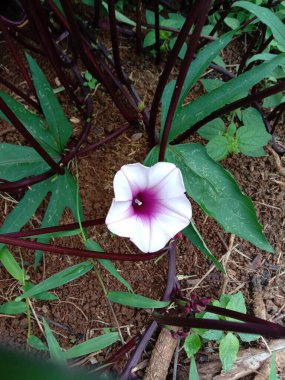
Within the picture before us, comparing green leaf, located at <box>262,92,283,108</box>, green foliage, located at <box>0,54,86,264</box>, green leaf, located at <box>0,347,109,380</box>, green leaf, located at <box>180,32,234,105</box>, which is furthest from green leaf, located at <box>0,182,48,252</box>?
green leaf, located at <box>0,347,109,380</box>

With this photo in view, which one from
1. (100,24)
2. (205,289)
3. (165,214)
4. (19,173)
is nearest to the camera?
(165,214)

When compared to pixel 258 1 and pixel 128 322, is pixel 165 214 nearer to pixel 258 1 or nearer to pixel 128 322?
pixel 128 322

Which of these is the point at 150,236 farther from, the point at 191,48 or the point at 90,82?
the point at 90,82

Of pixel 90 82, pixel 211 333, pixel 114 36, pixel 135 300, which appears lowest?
pixel 211 333

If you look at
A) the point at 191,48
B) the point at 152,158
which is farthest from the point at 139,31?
the point at 191,48

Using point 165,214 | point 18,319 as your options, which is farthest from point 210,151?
point 18,319

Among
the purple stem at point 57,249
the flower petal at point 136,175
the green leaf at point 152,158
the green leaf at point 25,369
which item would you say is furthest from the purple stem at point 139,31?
the green leaf at point 25,369
